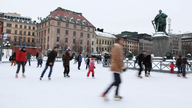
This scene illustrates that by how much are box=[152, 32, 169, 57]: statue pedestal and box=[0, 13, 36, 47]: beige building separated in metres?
62.1

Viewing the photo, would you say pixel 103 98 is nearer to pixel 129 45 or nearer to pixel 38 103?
pixel 38 103

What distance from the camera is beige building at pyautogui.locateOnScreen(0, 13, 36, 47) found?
6812cm

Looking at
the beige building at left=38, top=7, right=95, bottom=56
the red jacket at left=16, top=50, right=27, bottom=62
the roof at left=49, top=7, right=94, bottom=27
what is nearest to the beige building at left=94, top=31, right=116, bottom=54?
the beige building at left=38, top=7, right=95, bottom=56

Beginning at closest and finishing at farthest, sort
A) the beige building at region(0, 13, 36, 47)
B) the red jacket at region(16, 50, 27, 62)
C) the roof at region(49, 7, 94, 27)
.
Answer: the red jacket at region(16, 50, 27, 62) < the roof at region(49, 7, 94, 27) < the beige building at region(0, 13, 36, 47)

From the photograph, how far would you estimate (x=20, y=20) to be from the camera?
2832 inches

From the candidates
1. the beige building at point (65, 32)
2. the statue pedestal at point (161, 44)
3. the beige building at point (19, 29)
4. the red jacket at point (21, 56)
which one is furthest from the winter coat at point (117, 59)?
the beige building at point (19, 29)

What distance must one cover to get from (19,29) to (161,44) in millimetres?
71033

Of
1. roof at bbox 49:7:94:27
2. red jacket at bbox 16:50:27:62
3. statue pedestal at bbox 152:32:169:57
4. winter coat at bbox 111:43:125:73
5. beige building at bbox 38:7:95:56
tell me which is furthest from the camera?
roof at bbox 49:7:94:27

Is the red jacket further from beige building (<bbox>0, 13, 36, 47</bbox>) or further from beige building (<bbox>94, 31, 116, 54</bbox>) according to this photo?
beige building (<bbox>0, 13, 36, 47</bbox>)

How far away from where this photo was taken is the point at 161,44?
17359 mm

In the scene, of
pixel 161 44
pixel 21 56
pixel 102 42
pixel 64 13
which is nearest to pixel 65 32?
pixel 64 13

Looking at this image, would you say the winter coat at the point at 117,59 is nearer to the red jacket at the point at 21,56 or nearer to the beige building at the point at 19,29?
the red jacket at the point at 21,56

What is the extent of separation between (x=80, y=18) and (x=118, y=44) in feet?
213

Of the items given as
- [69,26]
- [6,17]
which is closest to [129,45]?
[69,26]
